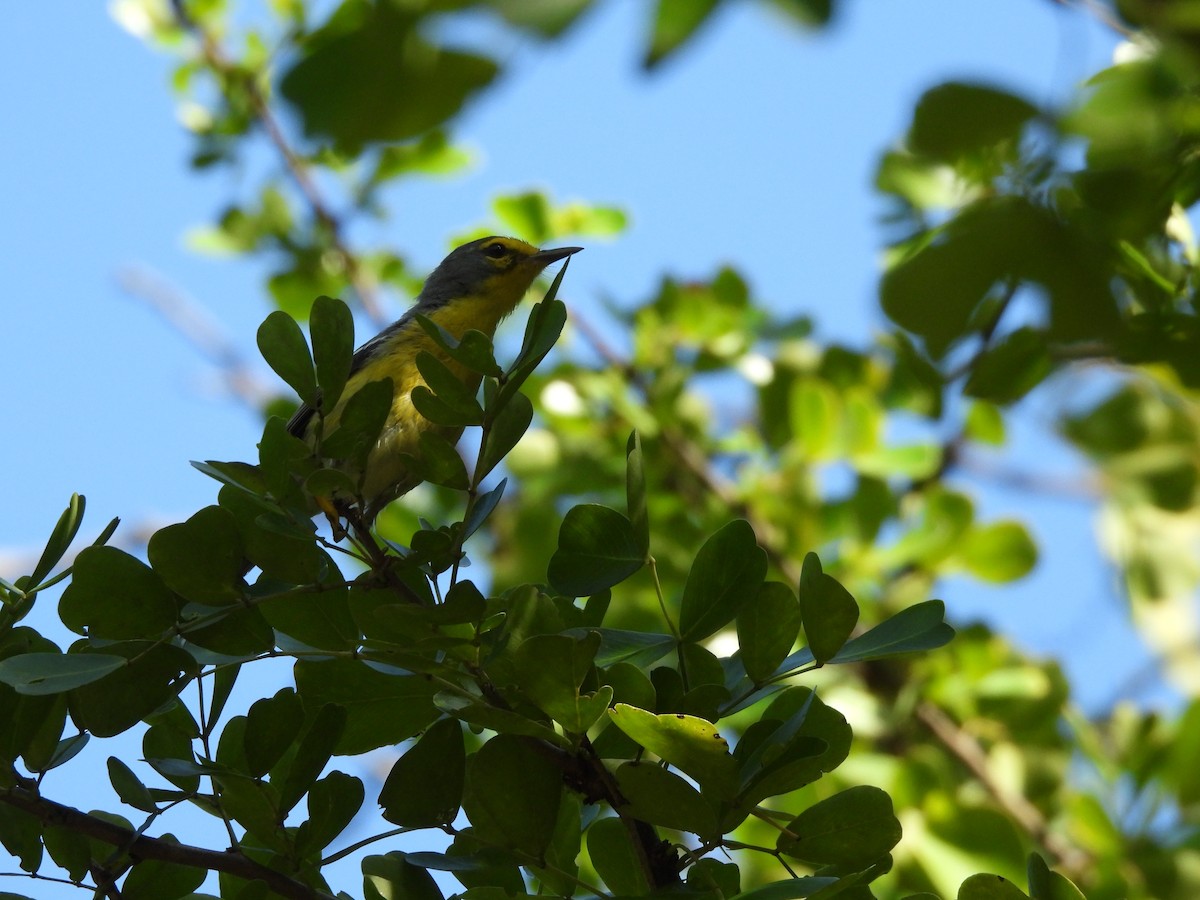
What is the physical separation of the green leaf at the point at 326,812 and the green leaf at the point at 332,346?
0.58 meters

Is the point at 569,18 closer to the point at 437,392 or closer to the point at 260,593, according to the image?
the point at 437,392

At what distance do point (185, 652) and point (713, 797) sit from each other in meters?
0.83

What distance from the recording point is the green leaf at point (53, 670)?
1.84 m

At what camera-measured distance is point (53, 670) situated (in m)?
1.88

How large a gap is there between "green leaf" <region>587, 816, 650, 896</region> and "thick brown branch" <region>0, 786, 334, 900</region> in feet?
1.39

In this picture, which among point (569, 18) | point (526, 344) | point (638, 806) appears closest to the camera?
point (569, 18)

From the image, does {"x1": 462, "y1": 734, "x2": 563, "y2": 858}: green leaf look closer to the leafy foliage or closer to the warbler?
the leafy foliage

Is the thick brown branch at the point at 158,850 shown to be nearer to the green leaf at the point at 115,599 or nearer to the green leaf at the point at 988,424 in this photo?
the green leaf at the point at 115,599

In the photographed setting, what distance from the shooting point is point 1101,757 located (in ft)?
14.4

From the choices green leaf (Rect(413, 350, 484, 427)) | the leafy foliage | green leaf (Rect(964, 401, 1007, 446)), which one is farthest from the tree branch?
green leaf (Rect(413, 350, 484, 427))

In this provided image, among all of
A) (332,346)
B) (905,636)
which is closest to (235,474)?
(332,346)

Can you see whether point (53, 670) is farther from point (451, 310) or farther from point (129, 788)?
point (451, 310)

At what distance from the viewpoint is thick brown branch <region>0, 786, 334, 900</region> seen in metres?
1.90

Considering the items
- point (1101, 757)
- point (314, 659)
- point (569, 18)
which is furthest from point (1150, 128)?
point (1101, 757)
